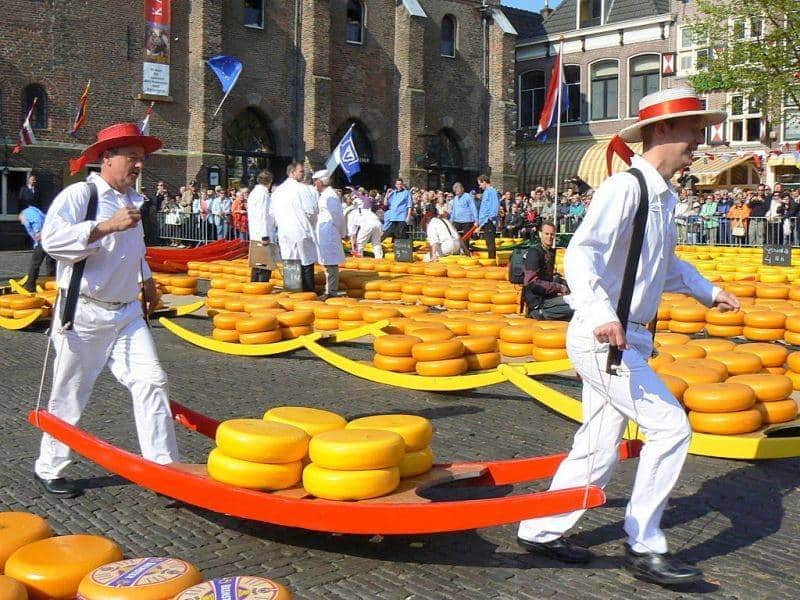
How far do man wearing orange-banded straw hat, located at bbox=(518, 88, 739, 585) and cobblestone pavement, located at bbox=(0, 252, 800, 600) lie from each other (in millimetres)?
201

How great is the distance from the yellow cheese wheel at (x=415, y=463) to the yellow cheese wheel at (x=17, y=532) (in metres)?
1.55

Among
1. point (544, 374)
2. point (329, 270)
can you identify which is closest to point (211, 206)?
A: point (329, 270)

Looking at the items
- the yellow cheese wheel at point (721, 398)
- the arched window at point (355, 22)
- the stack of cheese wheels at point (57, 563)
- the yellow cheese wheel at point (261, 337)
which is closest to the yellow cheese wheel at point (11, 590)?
the stack of cheese wheels at point (57, 563)

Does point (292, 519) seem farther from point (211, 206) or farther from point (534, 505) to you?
point (211, 206)

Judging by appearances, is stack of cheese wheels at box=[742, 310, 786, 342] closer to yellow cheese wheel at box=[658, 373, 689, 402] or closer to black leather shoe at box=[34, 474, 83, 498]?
yellow cheese wheel at box=[658, 373, 689, 402]

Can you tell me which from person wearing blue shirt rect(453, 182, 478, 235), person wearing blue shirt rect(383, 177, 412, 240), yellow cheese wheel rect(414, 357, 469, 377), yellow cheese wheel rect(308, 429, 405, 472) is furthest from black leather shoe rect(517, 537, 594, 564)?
person wearing blue shirt rect(383, 177, 412, 240)

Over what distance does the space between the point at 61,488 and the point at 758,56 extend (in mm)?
25322

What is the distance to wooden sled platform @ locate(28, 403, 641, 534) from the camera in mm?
3922

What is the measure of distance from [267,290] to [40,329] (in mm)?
2958

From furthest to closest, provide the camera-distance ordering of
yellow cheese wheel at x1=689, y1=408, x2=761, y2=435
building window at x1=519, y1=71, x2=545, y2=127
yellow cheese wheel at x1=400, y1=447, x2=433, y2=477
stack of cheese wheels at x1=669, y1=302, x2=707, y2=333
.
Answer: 1. building window at x1=519, y1=71, x2=545, y2=127
2. stack of cheese wheels at x1=669, y1=302, x2=707, y2=333
3. yellow cheese wheel at x1=689, y1=408, x2=761, y2=435
4. yellow cheese wheel at x1=400, y1=447, x2=433, y2=477

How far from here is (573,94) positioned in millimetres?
44750

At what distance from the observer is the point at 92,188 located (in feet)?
17.2

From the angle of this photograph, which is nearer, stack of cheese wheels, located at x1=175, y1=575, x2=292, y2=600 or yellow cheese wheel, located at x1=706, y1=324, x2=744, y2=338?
stack of cheese wheels, located at x1=175, y1=575, x2=292, y2=600

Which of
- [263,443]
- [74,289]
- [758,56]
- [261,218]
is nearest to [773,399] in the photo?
[263,443]
